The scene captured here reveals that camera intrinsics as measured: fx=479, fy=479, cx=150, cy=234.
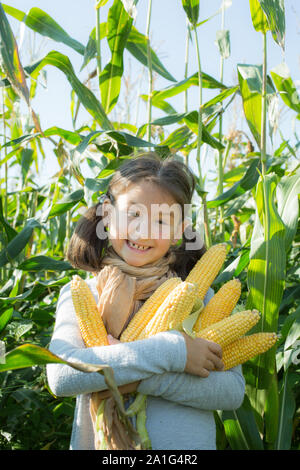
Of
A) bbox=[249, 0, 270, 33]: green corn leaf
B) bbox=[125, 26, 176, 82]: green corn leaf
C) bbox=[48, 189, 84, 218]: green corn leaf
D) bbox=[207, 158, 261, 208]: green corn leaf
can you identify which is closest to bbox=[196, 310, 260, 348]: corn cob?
bbox=[207, 158, 261, 208]: green corn leaf

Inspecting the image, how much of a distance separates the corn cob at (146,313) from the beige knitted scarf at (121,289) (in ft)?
0.18

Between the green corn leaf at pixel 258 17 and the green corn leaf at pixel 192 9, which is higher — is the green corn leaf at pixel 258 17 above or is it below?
below

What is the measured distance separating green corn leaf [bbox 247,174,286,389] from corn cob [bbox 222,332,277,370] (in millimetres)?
223

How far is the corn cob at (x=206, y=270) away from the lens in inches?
67.6

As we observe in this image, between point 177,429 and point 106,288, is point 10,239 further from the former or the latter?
point 177,429

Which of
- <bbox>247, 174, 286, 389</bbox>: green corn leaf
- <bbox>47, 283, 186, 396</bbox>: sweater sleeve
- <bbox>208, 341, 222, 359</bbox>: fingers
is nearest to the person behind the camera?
<bbox>47, 283, 186, 396</bbox>: sweater sleeve

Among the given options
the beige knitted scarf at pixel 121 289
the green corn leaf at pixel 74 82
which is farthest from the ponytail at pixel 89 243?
the green corn leaf at pixel 74 82

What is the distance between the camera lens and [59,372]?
143cm

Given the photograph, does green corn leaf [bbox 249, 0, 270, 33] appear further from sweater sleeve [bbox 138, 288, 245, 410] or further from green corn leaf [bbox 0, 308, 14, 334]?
green corn leaf [bbox 0, 308, 14, 334]

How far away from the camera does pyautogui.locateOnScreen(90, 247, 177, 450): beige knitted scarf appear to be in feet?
5.14

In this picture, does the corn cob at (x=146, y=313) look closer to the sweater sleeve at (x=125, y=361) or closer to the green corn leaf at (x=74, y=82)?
the sweater sleeve at (x=125, y=361)

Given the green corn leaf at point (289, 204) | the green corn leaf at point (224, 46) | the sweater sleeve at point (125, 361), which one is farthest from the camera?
the green corn leaf at point (224, 46)

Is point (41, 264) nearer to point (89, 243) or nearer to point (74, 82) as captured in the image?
point (89, 243)

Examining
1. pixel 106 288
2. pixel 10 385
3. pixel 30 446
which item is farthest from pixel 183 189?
A: pixel 30 446
